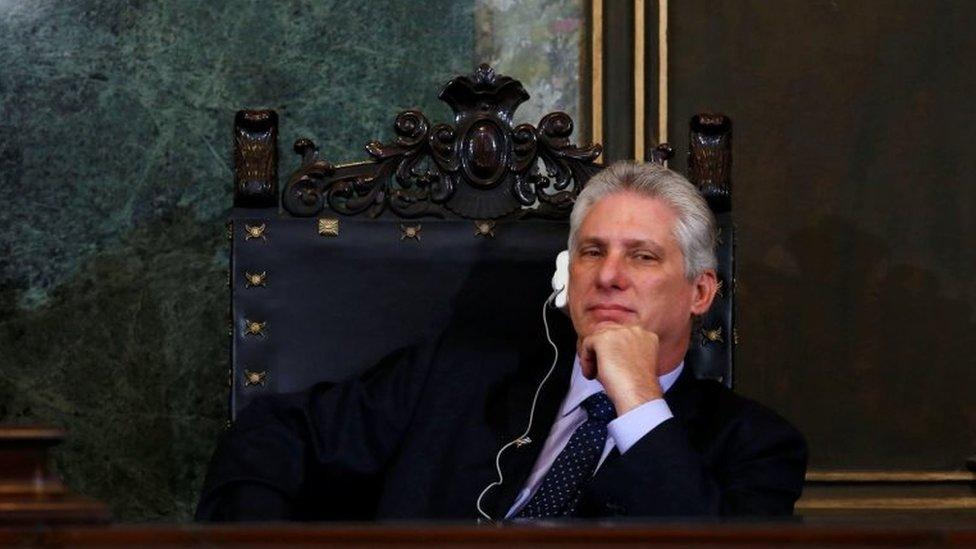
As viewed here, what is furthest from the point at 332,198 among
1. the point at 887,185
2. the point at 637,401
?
the point at 887,185

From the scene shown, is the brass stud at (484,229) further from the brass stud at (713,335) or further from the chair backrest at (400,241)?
the brass stud at (713,335)

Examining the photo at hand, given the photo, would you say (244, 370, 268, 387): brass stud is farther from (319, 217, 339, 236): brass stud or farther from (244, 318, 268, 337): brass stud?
(319, 217, 339, 236): brass stud

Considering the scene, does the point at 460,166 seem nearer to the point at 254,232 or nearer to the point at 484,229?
the point at 484,229

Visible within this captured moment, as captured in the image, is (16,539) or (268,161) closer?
(16,539)

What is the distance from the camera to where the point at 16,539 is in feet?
4.33

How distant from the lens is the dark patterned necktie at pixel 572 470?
→ 248 centimetres

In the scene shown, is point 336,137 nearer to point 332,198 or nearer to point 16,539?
point 332,198

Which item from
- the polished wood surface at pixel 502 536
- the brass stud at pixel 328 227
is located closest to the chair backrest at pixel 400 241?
the brass stud at pixel 328 227

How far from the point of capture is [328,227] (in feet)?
8.93

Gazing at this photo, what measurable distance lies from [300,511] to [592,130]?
1.12 metres

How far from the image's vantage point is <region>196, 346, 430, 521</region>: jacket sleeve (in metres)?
2.48

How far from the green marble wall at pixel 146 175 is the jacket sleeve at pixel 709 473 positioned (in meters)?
1.11

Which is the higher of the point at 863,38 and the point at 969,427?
the point at 863,38

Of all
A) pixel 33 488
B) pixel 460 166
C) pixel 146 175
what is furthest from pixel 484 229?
pixel 33 488
